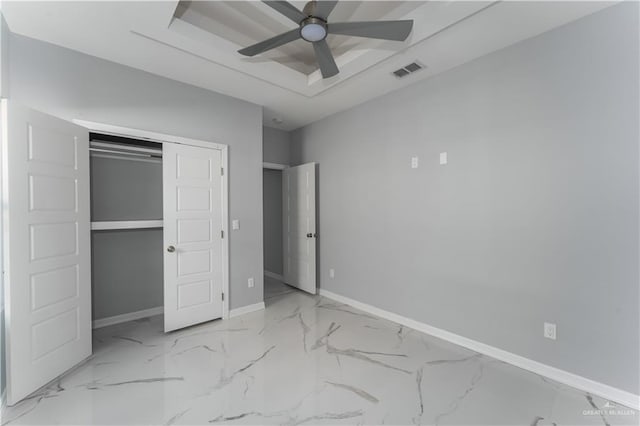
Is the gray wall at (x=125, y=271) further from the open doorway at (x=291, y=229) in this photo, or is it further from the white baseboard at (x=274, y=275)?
the white baseboard at (x=274, y=275)

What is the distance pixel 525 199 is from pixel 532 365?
4.62 feet

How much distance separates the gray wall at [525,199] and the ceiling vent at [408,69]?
0.89ft

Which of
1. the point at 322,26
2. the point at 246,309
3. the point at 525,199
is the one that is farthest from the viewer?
the point at 246,309

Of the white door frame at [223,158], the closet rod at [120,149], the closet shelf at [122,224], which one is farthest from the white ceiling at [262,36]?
the closet shelf at [122,224]

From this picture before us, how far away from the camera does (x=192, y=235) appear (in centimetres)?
317

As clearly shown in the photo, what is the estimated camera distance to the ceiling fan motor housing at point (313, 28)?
1814 millimetres

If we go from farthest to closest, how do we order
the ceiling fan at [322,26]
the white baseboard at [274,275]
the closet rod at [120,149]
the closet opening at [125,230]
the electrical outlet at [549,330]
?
the white baseboard at [274,275] < the closet opening at [125,230] < the closet rod at [120,149] < the electrical outlet at [549,330] < the ceiling fan at [322,26]

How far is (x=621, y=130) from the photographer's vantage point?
6.32ft

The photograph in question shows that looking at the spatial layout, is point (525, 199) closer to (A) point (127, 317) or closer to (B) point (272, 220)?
(B) point (272, 220)

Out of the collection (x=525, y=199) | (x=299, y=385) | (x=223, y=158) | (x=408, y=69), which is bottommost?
(x=299, y=385)

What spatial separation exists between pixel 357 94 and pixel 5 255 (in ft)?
11.6

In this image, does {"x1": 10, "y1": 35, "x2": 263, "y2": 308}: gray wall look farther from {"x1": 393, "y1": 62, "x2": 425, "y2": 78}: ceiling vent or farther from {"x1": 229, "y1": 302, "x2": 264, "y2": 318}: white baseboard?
{"x1": 393, "y1": 62, "x2": 425, "y2": 78}: ceiling vent

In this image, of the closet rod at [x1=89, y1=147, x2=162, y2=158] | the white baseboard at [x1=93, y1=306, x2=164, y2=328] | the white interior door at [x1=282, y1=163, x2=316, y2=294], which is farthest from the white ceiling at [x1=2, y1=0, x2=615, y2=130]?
the white baseboard at [x1=93, y1=306, x2=164, y2=328]

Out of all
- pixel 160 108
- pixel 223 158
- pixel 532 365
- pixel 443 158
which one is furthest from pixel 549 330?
pixel 160 108
